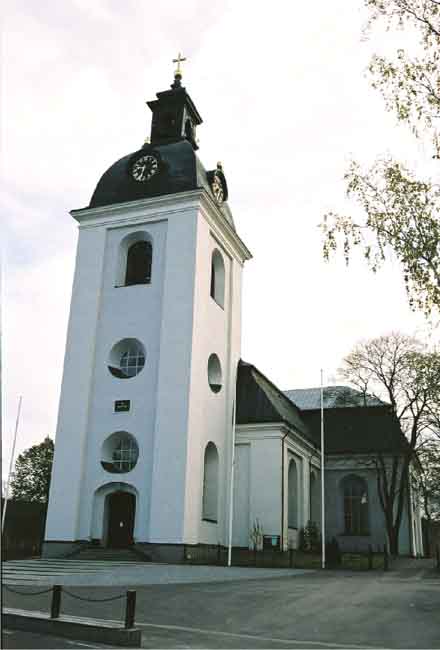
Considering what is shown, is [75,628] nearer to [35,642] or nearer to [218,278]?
[35,642]

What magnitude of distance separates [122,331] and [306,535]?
47.0 feet

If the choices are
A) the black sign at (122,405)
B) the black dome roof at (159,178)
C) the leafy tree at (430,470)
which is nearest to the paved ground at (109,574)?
the black sign at (122,405)

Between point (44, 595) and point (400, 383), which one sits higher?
point (400, 383)

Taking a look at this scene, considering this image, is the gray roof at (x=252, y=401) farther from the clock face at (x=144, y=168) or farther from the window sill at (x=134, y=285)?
the clock face at (x=144, y=168)

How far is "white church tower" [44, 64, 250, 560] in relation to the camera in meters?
25.1

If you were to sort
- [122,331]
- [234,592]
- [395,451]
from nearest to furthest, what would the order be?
[234,592]
[122,331]
[395,451]

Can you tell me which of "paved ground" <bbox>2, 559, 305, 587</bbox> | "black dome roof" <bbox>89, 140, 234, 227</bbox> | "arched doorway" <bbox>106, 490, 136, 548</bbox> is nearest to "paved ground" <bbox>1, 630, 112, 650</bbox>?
"paved ground" <bbox>2, 559, 305, 587</bbox>

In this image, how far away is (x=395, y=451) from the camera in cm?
3641

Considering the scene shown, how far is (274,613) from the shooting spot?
39.1 ft

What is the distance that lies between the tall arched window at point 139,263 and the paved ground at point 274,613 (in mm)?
15818

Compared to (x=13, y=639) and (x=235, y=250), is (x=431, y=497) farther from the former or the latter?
(x=13, y=639)

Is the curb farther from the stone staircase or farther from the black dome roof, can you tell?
the black dome roof

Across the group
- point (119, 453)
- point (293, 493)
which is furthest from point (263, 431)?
point (119, 453)

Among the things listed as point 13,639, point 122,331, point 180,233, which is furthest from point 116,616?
point 180,233
